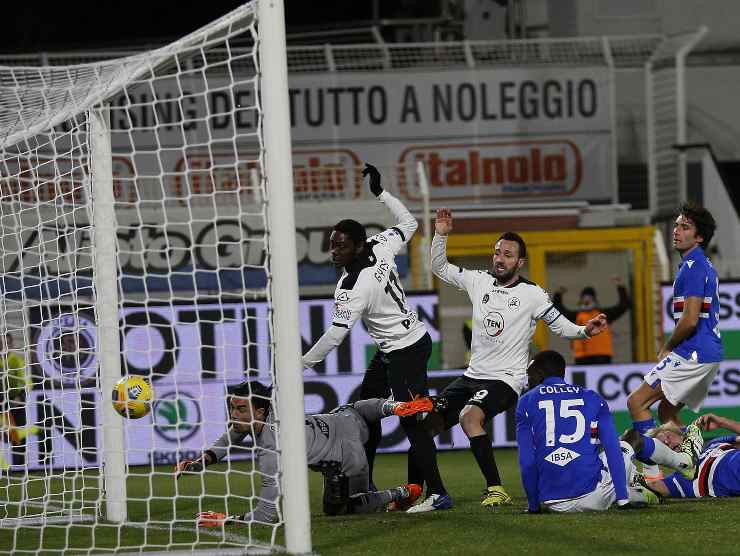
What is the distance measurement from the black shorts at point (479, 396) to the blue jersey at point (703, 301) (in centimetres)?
115

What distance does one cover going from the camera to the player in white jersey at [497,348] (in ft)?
→ 26.8

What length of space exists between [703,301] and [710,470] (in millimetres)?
1080

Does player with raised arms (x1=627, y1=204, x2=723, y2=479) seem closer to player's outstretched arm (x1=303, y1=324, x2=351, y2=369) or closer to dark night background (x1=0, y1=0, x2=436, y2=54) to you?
player's outstretched arm (x1=303, y1=324, x2=351, y2=369)

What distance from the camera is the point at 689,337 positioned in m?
8.27

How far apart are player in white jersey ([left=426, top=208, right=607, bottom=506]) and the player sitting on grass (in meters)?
0.96

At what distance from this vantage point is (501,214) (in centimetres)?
2038

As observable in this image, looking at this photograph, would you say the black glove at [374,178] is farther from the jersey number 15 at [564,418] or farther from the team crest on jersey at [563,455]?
the team crest on jersey at [563,455]

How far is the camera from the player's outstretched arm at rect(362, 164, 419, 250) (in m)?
8.41

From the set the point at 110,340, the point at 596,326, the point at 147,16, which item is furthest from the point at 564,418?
the point at 147,16

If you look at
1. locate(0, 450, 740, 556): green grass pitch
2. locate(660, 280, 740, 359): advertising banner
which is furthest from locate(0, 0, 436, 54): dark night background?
locate(0, 450, 740, 556): green grass pitch

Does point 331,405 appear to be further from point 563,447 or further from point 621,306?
point 563,447

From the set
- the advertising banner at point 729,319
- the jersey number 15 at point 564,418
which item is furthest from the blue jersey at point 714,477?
the advertising banner at point 729,319

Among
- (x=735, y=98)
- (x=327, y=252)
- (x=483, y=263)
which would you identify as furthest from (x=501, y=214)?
(x=735, y=98)

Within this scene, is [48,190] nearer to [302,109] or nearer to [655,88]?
Answer: [302,109]
